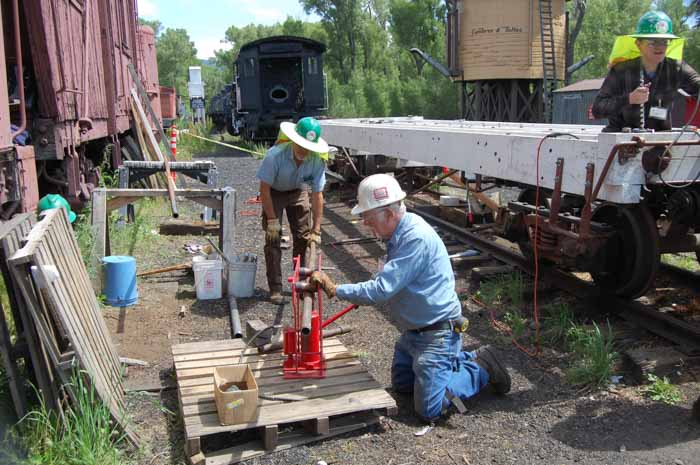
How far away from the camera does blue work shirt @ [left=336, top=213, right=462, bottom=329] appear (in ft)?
12.9

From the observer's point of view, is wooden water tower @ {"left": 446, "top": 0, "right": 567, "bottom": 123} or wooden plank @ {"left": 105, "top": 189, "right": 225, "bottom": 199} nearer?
wooden plank @ {"left": 105, "top": 189, "right": 225, "bottom": 199}

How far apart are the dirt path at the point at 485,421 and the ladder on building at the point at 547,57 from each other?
18.9 metres

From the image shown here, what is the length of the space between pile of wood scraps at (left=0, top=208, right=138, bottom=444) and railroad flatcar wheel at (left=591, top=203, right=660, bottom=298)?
12.1 ft

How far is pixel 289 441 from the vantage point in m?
3.80

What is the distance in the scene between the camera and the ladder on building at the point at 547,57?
2269 centimetres

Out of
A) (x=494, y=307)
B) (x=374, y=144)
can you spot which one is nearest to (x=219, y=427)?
(x=494, y=307)

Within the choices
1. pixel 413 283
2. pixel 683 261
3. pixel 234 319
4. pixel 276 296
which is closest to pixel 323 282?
pixel 413 283

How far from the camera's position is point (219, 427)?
3.65 meters

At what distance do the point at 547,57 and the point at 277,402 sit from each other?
21.5 meters

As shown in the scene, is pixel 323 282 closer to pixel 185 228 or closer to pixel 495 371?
pixel 495 371

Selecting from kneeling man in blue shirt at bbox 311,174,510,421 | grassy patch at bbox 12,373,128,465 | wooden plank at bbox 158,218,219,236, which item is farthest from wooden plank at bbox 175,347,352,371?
wooden plank at bbox 158,218,219,236

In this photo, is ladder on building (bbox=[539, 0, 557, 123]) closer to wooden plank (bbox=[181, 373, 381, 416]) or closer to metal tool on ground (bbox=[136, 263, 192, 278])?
metal tool on ground (bbox=[136, 263, 192, 278])

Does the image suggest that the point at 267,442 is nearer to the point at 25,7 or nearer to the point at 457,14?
the point at 25,7

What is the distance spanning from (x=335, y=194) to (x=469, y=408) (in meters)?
9.31
